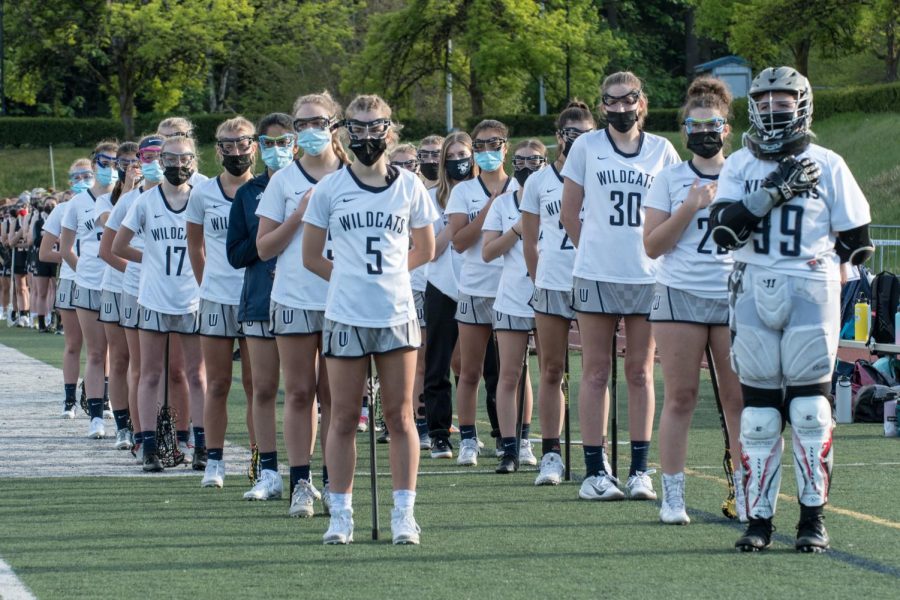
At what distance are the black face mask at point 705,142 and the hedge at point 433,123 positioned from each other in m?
38.0

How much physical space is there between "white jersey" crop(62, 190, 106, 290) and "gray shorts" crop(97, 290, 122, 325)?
0.77 metres

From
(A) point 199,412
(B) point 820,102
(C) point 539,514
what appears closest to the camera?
(C) point 539,514

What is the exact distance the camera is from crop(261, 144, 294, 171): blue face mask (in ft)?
28.9

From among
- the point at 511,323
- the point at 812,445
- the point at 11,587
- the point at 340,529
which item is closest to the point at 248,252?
the point at 340,529

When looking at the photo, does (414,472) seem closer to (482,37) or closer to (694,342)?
(694,342)

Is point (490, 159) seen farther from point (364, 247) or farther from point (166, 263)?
point (364, 247)

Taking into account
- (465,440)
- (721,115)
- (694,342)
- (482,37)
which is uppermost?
(482,37)

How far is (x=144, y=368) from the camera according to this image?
34.2 ft

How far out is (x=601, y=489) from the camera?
8703 millimetres

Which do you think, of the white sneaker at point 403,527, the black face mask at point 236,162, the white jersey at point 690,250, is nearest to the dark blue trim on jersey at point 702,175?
the white jersey at point 690,250

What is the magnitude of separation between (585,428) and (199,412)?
284 cm

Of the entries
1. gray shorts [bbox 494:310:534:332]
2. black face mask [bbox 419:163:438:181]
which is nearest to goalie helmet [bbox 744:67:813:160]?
gray shorts [bbox 494:310:534:332]

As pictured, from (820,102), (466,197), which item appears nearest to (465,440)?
(466,197)

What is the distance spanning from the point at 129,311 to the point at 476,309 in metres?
2.27
